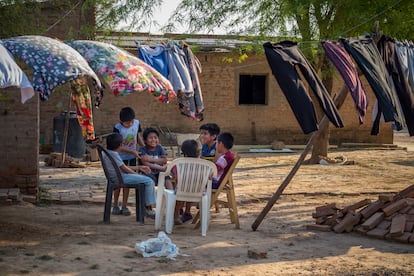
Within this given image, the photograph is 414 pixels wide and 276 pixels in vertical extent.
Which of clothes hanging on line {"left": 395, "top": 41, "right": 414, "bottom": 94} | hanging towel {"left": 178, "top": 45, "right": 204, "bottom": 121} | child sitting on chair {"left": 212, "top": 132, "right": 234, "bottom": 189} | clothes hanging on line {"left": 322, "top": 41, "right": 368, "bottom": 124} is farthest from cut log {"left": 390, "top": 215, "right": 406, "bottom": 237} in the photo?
hanging towel {"left": 178, "top": 45, "right": 204, "bottom": 121}

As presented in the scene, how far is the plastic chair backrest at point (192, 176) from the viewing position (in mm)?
7801

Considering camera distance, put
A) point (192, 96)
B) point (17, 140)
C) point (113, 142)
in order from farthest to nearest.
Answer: point (17, 140) < point (192, 96) < point (113, 142)

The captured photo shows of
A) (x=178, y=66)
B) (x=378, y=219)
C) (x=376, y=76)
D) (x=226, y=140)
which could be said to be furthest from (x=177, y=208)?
(x=376, y=76)

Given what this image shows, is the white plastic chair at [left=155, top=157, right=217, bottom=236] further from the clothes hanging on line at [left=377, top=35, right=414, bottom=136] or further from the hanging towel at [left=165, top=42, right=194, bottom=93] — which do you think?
the clothes hanging on line at [left=377, top=35, right=414, bottom=136]

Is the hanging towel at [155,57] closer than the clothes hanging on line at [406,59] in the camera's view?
No

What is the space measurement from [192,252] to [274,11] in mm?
9451

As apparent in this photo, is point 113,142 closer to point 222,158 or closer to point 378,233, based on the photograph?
point 222,158

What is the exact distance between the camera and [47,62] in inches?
263

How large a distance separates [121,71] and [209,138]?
1696 mm

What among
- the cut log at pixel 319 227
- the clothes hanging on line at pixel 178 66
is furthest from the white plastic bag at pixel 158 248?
the clothes hanging on line at pixel 178 66

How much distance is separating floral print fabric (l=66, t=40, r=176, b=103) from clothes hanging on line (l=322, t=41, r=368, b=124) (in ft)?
6.33

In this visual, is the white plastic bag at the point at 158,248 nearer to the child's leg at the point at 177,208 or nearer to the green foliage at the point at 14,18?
the child's leg at the point at 177,208

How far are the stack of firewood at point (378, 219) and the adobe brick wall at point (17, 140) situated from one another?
13.7 feet

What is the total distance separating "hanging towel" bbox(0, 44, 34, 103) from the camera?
5.78 meters
